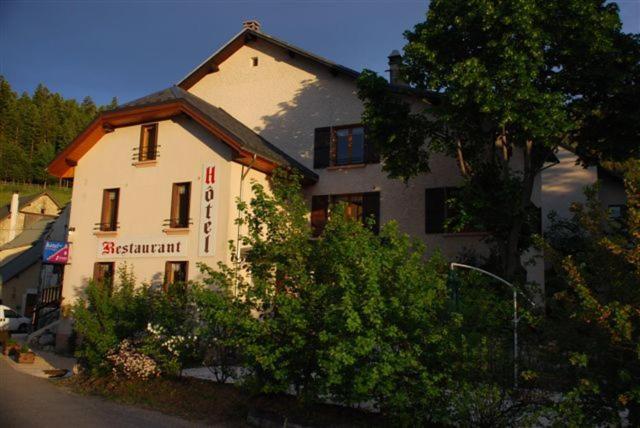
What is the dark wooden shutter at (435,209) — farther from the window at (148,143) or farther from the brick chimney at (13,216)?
the brick chimney at (13,216)

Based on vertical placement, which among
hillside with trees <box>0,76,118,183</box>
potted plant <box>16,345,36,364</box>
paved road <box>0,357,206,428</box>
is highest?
hillside with trees <box>0,76,118,183</box>

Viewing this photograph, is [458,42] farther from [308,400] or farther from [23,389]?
[23,389]

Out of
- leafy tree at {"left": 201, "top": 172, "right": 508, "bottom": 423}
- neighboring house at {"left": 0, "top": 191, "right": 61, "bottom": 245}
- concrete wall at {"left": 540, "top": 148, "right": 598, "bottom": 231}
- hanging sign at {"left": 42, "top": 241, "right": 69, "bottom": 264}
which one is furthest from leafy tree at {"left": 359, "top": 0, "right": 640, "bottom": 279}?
neighboring house at {"left": 0, "top": 191, "right": 61, "bottom": 245}

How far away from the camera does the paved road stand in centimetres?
1068

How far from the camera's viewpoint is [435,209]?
63.9 feet

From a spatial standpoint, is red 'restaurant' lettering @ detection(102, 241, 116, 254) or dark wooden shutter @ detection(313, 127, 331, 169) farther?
dark wooden shutter @ detection(313, 127, 331, 169)

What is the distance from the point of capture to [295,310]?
33.1 feet

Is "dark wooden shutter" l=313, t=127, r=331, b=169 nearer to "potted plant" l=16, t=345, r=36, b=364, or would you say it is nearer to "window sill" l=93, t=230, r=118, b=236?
"window sill" l=93, t=230, r=118, b=236

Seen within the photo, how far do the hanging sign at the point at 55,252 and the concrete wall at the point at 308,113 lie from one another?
26.4 ft

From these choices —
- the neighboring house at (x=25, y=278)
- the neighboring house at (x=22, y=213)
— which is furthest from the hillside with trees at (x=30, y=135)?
the neighboring house at (x=25, y=278)

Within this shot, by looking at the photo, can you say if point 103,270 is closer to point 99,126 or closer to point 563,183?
point 99,126

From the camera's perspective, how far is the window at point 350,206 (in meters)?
20.5

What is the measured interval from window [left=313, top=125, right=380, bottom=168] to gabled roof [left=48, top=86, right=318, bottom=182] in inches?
30.2

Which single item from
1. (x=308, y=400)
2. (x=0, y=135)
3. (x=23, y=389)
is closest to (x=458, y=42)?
(x=308, y=400)
